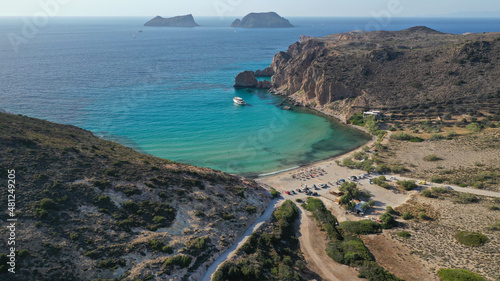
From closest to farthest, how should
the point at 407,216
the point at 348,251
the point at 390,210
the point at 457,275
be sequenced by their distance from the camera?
the point at 457,275, the point at 348,251, the point at 407,216, the point at 390,210

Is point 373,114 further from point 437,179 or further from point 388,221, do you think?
point 388,221

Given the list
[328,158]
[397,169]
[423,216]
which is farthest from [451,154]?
[423,216]

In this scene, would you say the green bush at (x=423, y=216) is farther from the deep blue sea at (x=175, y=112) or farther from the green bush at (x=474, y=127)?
the green bush at (x=474, y=127)

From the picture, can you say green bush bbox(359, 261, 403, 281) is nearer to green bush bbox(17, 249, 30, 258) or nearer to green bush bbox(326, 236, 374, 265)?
green bush bbox(326, 236, 374, 265)

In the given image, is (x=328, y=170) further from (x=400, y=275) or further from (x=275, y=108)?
(x=275, y=108)

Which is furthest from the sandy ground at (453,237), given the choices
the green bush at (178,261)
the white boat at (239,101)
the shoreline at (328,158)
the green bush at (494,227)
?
the white boat at (239,101)
